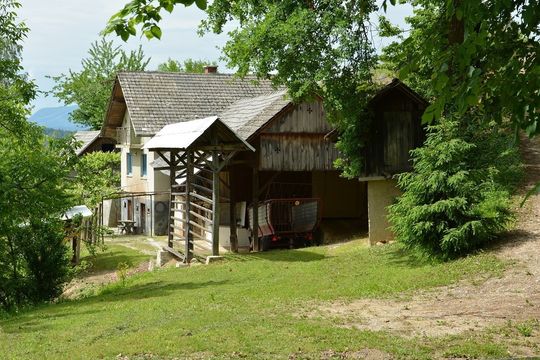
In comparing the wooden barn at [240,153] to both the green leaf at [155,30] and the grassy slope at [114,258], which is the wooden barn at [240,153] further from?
the green leaf at [155,30]

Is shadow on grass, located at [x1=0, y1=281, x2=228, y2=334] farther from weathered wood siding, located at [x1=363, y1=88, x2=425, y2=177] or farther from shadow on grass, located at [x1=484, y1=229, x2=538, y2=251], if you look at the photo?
weathered wood siding, located at [x1=363, y1=88, x2=425, y2=177]

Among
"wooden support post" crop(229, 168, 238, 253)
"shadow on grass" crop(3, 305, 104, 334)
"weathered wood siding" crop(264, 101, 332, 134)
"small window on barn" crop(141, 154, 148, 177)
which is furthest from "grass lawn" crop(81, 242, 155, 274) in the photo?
"shadow on grass" crop(3, 305, 104, 334)

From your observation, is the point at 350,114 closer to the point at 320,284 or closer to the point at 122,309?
the point at 320,284

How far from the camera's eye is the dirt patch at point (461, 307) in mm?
13203

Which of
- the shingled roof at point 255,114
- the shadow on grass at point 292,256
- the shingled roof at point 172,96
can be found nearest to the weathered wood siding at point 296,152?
the shingled roof at point 255,114

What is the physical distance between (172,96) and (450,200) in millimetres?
25060

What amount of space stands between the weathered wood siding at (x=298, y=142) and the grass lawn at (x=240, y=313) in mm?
6748

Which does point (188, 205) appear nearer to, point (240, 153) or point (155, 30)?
point (240, 153)

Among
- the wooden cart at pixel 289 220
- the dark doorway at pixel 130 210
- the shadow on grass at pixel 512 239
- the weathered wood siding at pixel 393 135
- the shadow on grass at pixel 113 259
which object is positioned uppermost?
the weathered wood siding at pixel 393 135

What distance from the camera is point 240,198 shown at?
33.9m

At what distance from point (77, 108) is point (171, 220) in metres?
56.6

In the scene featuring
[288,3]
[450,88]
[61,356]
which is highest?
[288,3]

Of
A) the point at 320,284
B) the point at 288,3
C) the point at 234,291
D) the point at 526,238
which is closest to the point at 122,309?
the point at 234,291

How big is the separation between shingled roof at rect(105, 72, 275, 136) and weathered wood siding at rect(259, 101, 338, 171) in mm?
7568
